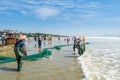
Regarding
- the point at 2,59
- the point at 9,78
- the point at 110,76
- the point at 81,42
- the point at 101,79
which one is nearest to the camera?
the point at 9,78

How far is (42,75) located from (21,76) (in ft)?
3.46

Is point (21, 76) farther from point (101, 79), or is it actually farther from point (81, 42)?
point (81, 42)

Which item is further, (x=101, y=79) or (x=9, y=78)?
(x=101, y=79)

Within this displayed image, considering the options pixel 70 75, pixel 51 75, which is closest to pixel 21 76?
pixel 51 75

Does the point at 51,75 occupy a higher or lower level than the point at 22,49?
lower

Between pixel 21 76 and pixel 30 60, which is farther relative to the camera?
pixel 30 60

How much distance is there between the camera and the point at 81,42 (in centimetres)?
2461

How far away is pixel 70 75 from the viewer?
40.1 ft

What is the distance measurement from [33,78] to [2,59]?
23.6ft

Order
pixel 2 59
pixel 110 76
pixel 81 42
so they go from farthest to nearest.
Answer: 1. pixel 81 42
2. pixel 2 59
3. pixel 110 76

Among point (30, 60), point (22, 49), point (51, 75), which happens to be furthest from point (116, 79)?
point (30, 60)

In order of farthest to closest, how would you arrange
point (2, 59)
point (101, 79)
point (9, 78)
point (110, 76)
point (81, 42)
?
1. point (81, 42)
2. point (2, 59)
3. point (110, 76)
4. point (101, 79)
5. point (9, 78)

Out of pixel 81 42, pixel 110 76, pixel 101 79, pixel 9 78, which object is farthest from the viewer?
pixel 81 42

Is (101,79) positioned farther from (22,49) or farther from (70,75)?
(22,49)
